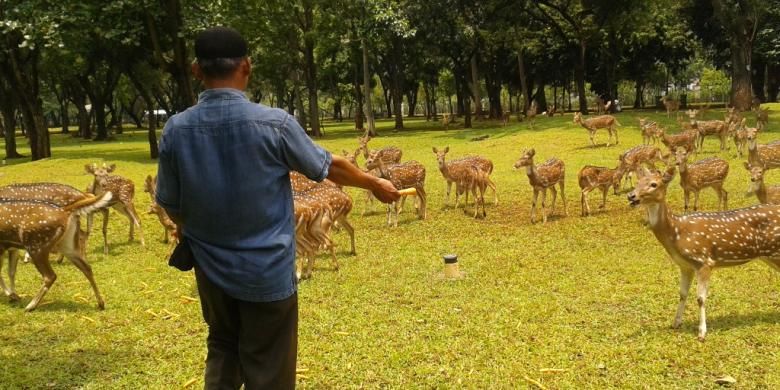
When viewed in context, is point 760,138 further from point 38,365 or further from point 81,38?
point 81,38

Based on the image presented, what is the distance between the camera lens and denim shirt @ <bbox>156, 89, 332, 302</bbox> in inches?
121

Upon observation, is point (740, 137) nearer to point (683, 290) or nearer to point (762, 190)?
point (762, 190)

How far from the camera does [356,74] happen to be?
44.0 metres

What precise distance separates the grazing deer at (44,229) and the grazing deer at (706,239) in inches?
234

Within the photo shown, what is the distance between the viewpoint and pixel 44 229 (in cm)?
731

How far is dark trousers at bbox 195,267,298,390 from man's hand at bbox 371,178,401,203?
2.35ft

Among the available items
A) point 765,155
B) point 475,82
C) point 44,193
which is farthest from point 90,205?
point 475,82

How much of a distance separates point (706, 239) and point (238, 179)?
482 cm

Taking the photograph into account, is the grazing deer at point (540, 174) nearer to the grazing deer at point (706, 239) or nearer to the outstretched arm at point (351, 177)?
the grazing deer at point (706, 239)

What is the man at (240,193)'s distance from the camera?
308cm

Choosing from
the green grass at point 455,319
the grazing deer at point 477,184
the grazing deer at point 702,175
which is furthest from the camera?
the grazing deer at point 477,184

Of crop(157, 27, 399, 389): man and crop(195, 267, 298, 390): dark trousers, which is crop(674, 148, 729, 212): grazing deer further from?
crop(195, 267, 298, 390): dark trousers

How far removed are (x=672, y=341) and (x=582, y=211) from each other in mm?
6256

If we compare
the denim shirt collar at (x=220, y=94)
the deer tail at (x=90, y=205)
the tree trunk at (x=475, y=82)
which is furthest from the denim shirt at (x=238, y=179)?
the tree trunk at (x=475, y=82)
